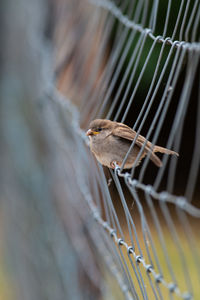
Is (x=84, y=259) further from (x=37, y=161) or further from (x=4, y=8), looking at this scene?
(x=4, y=8)

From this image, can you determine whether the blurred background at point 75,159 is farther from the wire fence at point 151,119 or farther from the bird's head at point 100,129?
the bird's head at point 100,129

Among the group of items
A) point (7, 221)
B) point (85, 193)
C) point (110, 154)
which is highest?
point (110, 154)

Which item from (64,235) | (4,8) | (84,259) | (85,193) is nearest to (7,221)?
(64,235)

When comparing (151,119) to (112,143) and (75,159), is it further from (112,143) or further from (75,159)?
(75,159)

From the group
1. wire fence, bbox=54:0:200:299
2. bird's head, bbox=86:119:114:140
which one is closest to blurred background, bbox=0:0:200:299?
wire fence, bbox=54:0:200:299

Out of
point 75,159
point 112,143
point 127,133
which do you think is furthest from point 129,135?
point 75,159

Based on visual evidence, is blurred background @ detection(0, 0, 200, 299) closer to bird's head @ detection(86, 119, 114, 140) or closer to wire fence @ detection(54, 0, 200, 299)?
wire fence @ detection(54, 0, 200, 299)
